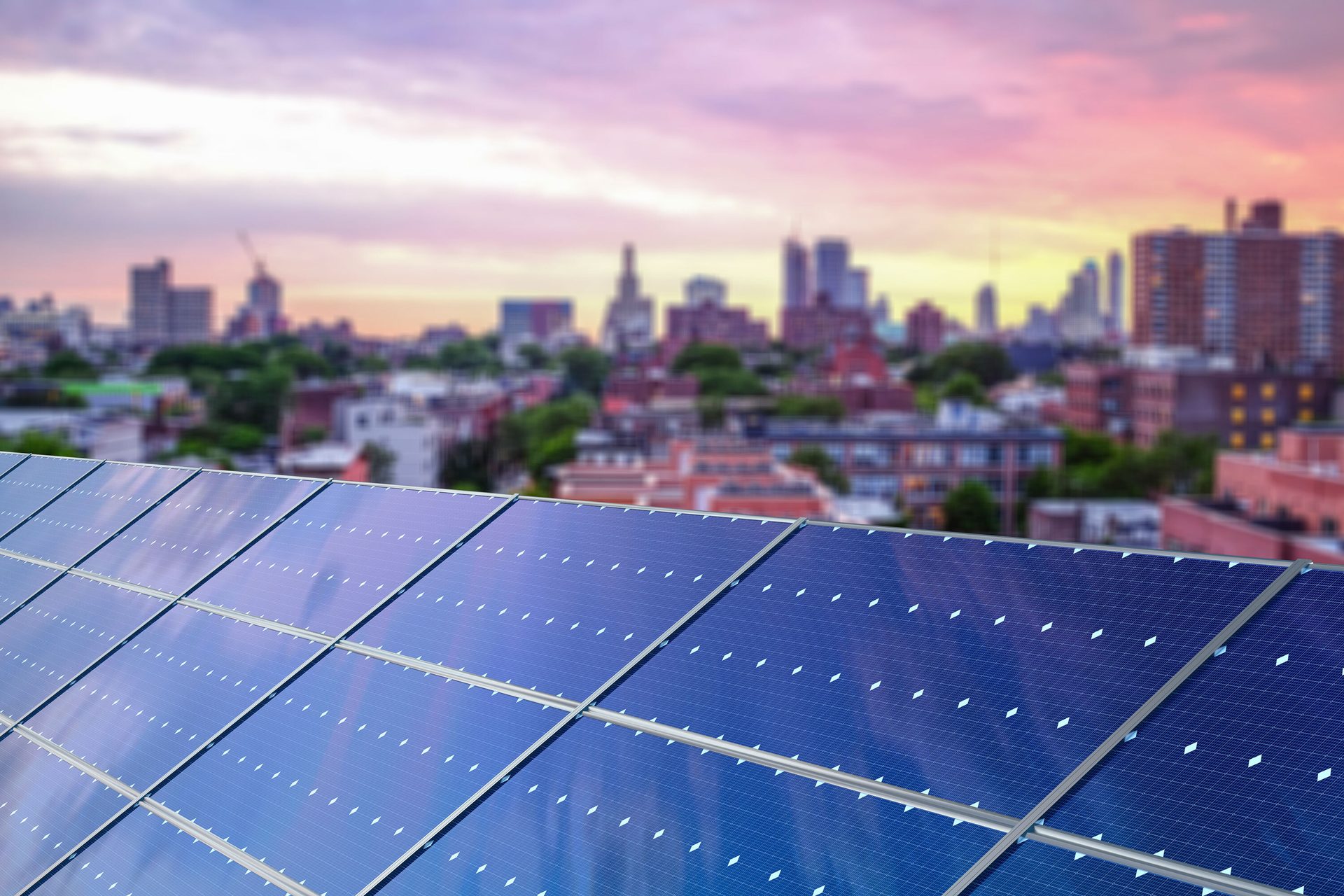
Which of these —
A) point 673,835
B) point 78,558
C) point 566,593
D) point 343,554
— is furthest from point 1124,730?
point 78,558

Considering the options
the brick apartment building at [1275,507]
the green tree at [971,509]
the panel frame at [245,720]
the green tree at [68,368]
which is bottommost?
the green tree at [971,509]

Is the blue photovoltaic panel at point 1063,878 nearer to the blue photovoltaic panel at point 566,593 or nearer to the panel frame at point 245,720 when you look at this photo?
the blue photovoltaic panel at point 566,593

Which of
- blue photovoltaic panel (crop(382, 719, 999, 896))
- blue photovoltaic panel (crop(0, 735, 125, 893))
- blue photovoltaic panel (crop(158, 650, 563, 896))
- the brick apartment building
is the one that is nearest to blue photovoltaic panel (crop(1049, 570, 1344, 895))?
blue photovoltaic panel (crop(382, 719, 999, 896))

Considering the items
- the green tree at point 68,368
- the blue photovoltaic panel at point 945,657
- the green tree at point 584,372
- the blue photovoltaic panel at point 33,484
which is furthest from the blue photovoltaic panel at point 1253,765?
the green tree at point 584,372

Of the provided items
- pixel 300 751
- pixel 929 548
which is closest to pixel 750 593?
pixel 929 548

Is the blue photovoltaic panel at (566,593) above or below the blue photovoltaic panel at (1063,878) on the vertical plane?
above

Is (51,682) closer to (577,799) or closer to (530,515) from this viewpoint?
(530,515)

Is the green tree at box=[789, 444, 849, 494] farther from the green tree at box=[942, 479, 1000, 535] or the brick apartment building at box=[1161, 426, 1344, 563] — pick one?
the brick apartment building at box=[1161, 426, 1344, 563]
